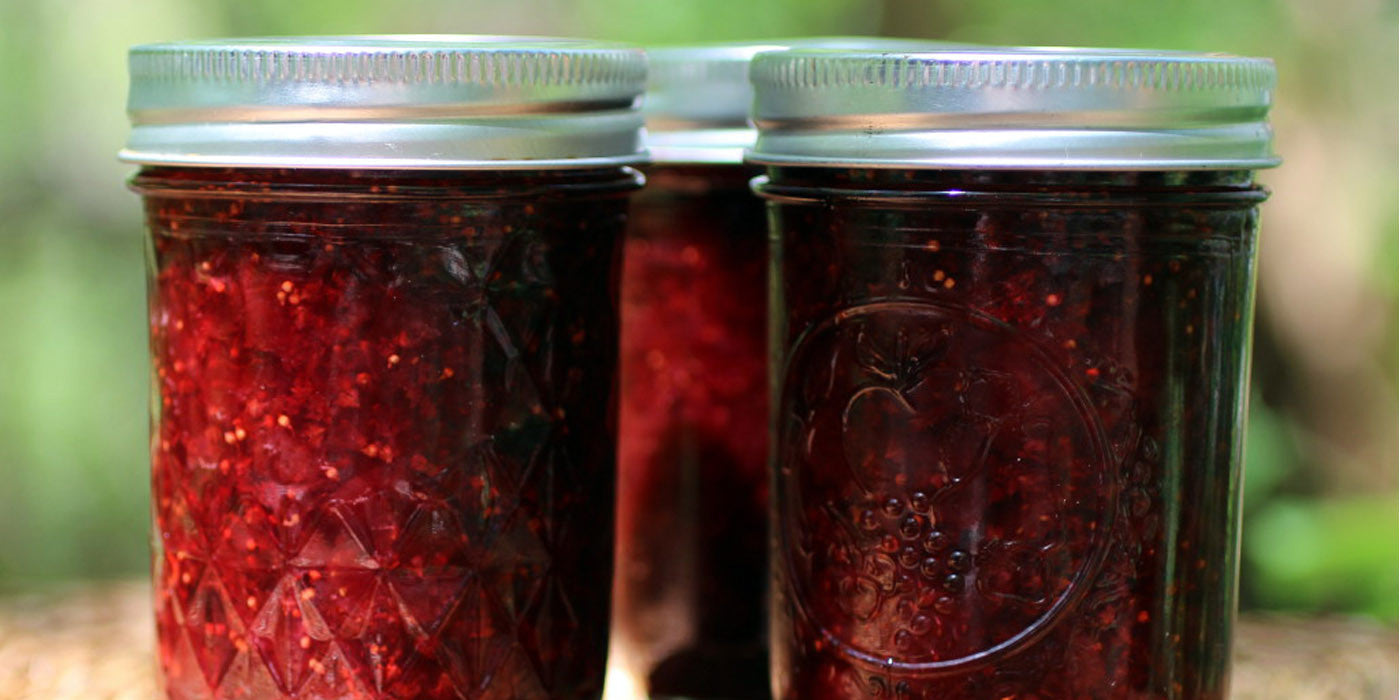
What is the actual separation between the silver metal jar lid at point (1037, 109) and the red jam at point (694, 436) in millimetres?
279

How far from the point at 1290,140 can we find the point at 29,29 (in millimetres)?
1720

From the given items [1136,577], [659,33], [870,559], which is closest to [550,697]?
[870,559]

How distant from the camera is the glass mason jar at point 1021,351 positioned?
2.92 feet

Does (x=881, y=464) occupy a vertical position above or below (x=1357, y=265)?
below

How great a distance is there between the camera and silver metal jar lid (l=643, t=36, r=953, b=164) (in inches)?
47.5

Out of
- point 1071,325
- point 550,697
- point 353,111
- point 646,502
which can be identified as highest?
point 353,111

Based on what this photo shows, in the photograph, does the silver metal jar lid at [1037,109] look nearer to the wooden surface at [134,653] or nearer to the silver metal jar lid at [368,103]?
the silver metal jar lid at [368,103]

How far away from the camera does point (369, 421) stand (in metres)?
0.94

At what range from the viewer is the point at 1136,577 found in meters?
0.94

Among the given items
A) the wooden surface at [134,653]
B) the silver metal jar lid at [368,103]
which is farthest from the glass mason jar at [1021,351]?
the wooden surface at [134,653]

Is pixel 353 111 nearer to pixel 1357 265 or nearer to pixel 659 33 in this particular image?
pixel 659 33

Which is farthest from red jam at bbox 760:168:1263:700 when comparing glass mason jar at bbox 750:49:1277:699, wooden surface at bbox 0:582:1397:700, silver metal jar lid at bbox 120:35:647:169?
wooden surface at bbox 0:582:1397:700

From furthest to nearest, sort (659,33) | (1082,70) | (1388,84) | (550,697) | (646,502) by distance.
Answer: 1. (659,33)
2. (1388,84)
3. (646,502)
4. (550,697)
5. (1082,70)

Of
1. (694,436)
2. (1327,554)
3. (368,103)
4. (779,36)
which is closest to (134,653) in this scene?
(694,436)
